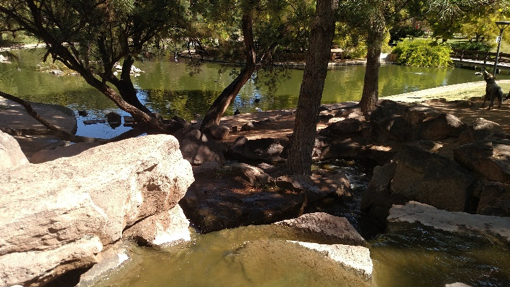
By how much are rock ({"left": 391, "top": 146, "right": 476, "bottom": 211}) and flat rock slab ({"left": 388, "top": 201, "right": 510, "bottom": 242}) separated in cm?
69

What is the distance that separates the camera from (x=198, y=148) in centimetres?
905

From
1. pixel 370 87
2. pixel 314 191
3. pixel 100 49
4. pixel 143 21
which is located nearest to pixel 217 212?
pixel 314 191

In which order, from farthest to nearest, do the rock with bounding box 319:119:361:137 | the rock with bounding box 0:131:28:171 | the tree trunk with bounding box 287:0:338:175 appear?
the rock with bounding box 319:119:361:137 < the tree trunk with bounding box 287:0:338:175 < the rock with bounding box 0:131:28:171

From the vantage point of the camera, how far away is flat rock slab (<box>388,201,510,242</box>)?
458 cm

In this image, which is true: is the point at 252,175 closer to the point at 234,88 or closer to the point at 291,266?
the point at 291,266

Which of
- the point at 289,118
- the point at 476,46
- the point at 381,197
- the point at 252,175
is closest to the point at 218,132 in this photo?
the point at 289,118

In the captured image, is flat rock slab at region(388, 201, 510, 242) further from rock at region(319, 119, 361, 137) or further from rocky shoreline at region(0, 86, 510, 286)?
rock at region(319, 119, 361, 137)

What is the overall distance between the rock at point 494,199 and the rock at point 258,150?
4.76 m

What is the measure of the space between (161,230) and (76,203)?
159 centimetres

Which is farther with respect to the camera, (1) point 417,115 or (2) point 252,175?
(1) point 417,115

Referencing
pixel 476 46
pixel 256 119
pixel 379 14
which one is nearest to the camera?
pixel 379 14

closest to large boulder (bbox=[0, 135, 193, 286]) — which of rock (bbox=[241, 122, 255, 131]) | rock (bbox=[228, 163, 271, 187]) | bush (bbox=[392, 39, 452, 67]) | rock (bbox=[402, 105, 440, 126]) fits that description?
rock (bbox=[228, 163, 271, 187])

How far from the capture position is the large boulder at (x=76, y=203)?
3000 millimetres

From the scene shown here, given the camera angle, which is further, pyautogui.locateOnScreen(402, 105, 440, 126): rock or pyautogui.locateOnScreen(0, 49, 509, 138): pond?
pyautogui.locateOnScreen(0, 49, 509, 138): pond
